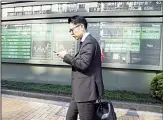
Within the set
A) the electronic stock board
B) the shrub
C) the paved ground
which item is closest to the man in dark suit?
the paved ground

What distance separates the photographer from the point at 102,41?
6.62 m

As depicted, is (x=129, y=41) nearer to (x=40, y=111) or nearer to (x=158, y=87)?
(x=158, y=87)

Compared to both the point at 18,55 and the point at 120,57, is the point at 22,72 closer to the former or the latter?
the point at 18,55

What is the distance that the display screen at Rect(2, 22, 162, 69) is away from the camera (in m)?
6.18

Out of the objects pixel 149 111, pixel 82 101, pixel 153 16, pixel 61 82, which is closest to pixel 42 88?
pixel 61 82

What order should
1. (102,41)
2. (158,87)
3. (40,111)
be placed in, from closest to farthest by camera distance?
(40,111), (158,87), (102,41)

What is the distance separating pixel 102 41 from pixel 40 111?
2797 mm

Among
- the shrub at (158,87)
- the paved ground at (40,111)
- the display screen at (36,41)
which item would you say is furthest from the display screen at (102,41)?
the paved ground at (40,111)

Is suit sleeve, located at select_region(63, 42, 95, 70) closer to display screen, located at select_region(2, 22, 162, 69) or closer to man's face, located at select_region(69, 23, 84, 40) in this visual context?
man's face, located at select_region(69, 23, 84, 40)

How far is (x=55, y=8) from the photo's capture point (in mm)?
7105

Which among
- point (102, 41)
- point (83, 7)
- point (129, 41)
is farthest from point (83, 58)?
point (83, 7)

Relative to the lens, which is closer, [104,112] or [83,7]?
[104,112]

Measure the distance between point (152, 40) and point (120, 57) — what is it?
97 centimetres

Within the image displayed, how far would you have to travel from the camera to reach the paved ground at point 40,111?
458cm
